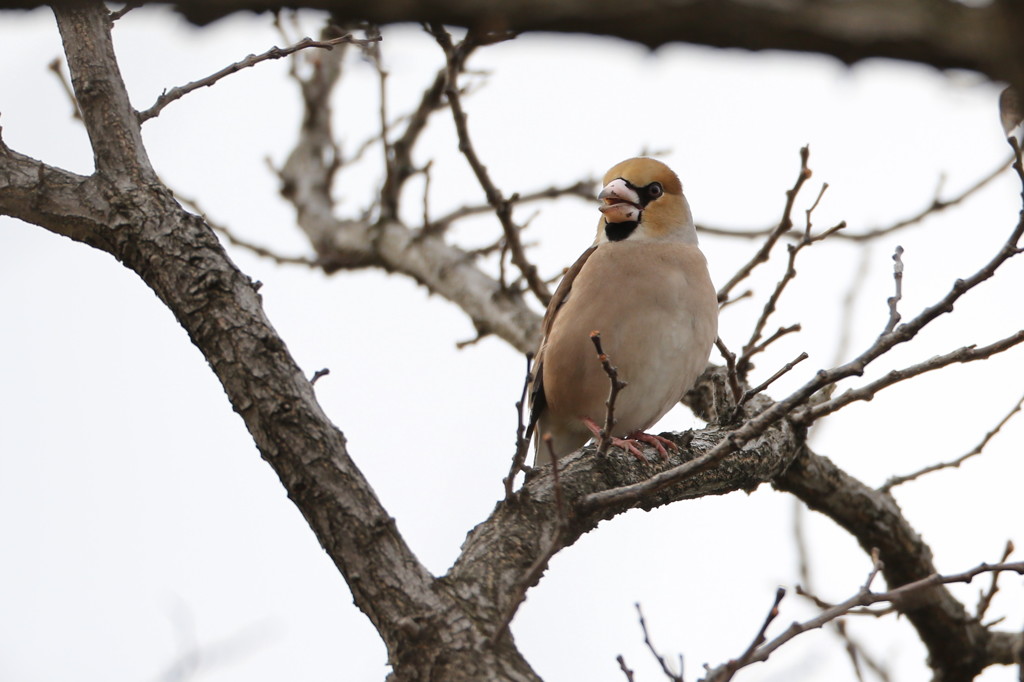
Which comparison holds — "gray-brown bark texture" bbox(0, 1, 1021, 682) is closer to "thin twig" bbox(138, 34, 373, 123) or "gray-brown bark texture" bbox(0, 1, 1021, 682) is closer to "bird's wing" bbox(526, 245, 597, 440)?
"thin twig" bbox(138, 34, 373, 123)

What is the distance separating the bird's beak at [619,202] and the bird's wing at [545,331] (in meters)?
0.18

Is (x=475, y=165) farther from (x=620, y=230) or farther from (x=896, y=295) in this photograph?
(x=896, y=295)

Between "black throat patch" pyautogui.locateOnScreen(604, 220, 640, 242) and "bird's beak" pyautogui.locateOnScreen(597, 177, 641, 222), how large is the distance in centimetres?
3

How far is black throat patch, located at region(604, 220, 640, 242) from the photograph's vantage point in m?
5.50

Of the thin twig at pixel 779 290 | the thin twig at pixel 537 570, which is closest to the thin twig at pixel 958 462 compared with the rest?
the thin twig at pixel 779 290

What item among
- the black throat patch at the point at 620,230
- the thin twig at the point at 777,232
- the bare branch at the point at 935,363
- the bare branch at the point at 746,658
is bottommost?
the bare branch at the point at 746,658

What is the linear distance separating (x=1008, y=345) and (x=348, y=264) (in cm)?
431

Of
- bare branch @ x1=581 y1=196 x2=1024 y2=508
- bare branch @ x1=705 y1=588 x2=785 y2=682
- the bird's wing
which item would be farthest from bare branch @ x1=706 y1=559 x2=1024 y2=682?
the bird's wing

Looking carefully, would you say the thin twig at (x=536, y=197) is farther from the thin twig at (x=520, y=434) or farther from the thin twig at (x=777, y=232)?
the thin twig at (x=520, y=434)

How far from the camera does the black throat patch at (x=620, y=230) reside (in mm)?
5496

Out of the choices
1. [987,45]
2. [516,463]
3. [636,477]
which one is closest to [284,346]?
[516,463]

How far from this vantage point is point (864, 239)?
5.75 m

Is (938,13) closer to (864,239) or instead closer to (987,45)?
(987,45)

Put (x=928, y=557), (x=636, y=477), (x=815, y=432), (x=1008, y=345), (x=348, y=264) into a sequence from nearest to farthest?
(x=1008, y=345) → (x=636, y=477) → (x=928, y=557) → (x=815, y=432) → (x=348, y=264)
